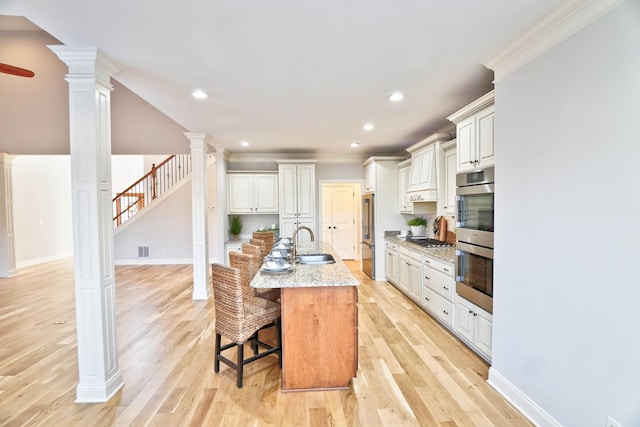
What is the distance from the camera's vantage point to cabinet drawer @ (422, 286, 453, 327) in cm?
332

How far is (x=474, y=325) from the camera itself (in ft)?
9.27

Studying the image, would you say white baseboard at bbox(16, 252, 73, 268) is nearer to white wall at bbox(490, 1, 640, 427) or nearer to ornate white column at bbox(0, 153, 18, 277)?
ornate white column at bbox(0, 153, 18, 277)

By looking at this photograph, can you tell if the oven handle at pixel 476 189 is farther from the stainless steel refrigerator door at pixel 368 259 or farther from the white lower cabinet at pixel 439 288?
the stainless steel refrigerator door at pixel 368 259

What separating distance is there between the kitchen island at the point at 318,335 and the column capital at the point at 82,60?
199 cm

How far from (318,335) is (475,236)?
1707 millimetres

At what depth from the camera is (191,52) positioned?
218 centimetres

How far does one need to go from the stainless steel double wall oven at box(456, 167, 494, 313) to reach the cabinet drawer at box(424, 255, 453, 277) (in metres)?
0.19

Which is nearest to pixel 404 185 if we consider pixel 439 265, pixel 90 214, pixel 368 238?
pixel 368 238

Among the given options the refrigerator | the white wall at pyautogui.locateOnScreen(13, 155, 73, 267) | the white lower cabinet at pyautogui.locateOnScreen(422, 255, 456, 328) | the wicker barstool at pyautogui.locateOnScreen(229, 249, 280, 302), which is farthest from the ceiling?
the white wall at pyautogui.locateOnScreen(13, 155, 73, 267)

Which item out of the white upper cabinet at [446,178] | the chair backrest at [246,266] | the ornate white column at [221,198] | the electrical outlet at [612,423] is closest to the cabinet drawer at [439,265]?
the white upper cabinet at [446,178]

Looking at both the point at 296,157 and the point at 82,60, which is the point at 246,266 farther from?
the point at 296,157

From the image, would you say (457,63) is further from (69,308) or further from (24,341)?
(69,308)

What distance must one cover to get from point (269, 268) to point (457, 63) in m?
2.36

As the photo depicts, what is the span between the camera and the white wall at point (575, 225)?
141cm
